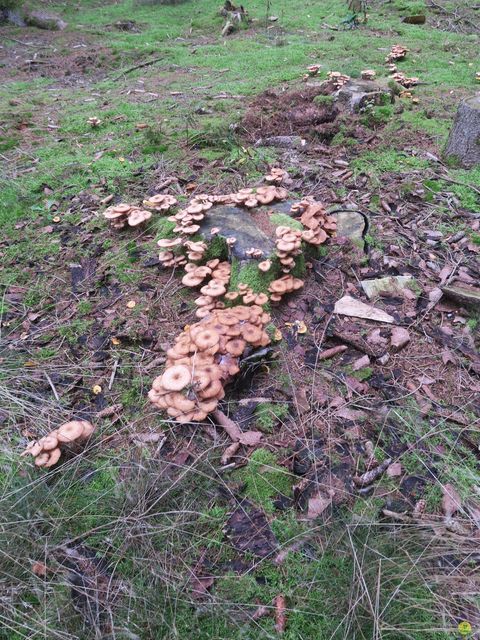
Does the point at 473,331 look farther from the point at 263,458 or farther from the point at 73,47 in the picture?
the point at 73,47

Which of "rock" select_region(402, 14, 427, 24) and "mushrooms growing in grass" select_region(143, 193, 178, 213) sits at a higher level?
"rock" select_region(402, 14, 427, 24)

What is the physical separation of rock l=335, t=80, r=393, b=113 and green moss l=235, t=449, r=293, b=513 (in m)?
5.78

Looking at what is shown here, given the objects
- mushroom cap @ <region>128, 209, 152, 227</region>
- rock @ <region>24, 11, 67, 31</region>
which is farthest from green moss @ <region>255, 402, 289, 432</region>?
rock @ <region>24, 11, 67, 31</region>

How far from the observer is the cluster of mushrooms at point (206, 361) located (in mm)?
2627

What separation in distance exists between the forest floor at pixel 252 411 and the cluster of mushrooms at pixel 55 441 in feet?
0.32

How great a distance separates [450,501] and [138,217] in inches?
146

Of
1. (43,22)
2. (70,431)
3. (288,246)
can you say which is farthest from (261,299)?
(43,22)

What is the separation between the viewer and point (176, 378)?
2.65 metres

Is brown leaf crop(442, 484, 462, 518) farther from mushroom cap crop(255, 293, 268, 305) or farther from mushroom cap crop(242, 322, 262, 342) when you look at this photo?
mushroom cap crop(255, 293, 268, 305)

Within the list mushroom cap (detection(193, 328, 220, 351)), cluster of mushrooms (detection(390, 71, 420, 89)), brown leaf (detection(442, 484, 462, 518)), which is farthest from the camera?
cluster of mushrooms (detection(390, 71, 420, 89))

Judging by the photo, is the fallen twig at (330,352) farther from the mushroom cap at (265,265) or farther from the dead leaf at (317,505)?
the dead leaf at (317,505)

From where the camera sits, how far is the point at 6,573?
193 centimetres

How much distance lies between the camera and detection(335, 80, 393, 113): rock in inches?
249

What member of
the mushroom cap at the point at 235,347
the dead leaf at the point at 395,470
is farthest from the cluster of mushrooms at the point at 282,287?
the dead leaf at the point at 395,470
